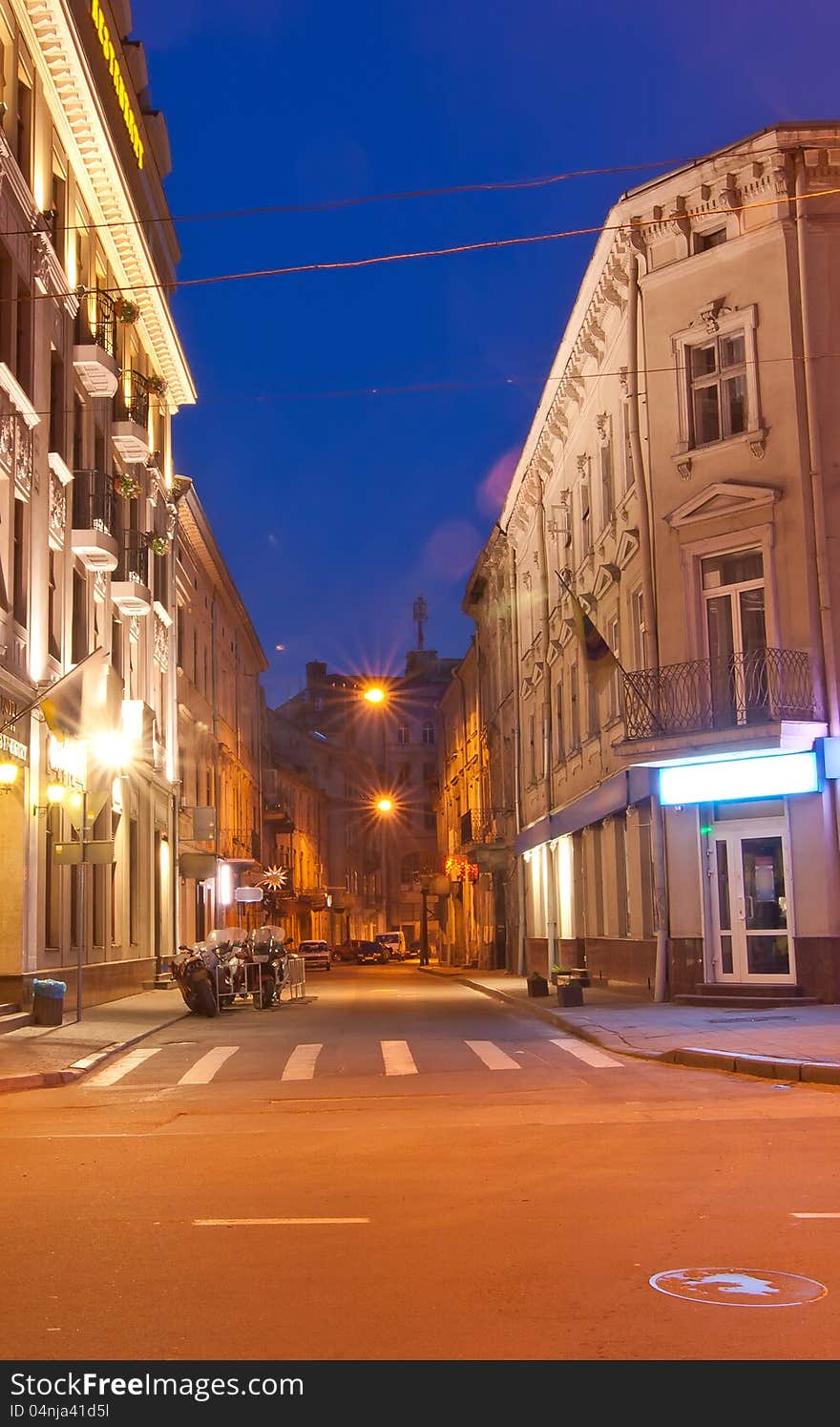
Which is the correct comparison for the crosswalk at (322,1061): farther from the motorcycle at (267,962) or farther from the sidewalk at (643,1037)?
the motorcycle at (267,962)

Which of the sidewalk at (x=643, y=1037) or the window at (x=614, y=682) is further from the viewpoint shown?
the window at (x=614, y=682)

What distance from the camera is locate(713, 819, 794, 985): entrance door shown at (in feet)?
77.2

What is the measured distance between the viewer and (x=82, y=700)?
951 inches

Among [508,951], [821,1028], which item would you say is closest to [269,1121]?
[821,1028]

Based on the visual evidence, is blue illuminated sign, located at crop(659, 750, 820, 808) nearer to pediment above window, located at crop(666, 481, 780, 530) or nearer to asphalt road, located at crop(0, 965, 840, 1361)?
pediment above window, located at crop(666, 481, 780, 530)

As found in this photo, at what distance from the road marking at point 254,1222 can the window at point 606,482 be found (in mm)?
23448

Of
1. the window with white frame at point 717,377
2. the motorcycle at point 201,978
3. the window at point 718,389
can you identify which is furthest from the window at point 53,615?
the window at point 718,389

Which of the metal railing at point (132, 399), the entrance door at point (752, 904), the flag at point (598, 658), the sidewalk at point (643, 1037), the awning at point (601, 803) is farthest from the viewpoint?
the metal railing at point (132, 399)

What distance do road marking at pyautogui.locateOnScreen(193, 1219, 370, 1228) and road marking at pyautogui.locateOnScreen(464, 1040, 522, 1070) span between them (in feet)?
29.7

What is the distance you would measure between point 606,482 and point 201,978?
1303 centimetres

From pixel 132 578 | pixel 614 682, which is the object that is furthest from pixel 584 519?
pixel 132 578

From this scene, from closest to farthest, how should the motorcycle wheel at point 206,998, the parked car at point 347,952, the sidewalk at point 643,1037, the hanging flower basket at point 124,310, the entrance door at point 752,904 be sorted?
the sidewalk at point 643,1037 < the entrance door at point 752,904 < the motorcycle wheel at point 206,998 < the hanging flower basket at point 124,310 < the parked car at point 347,952

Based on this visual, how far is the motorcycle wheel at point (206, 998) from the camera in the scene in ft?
88.0

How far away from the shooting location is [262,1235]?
750cm
